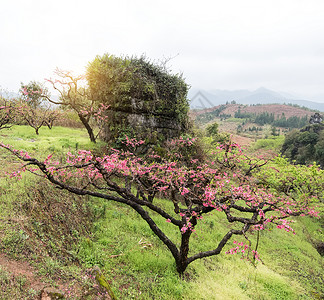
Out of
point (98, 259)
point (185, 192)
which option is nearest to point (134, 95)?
point (185, 192)

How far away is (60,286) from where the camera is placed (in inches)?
181

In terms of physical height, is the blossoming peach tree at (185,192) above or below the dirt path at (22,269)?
above

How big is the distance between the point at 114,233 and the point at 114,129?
30.4 feet

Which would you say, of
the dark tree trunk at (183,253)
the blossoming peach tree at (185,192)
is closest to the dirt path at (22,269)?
the blossoming peach tree at (185,192)

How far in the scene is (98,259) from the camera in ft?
20.6

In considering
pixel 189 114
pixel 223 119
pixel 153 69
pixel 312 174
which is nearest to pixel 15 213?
pixel 153 69

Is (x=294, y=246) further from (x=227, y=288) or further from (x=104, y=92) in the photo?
(x=104, y=92)

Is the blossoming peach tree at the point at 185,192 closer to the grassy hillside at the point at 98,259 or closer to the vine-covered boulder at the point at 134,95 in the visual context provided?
the grassy hillside at the point at 98,259

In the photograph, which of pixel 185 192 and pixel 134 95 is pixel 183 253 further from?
pixel 134 95

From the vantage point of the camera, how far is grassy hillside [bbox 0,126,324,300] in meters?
4.80

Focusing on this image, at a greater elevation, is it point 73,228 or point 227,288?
point 73,228

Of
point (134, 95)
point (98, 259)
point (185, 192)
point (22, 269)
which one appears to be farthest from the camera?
point (134, 95)

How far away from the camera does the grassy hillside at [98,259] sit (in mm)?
4801

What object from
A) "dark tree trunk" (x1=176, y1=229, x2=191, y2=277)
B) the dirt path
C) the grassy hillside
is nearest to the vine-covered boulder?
the grassy hillside
